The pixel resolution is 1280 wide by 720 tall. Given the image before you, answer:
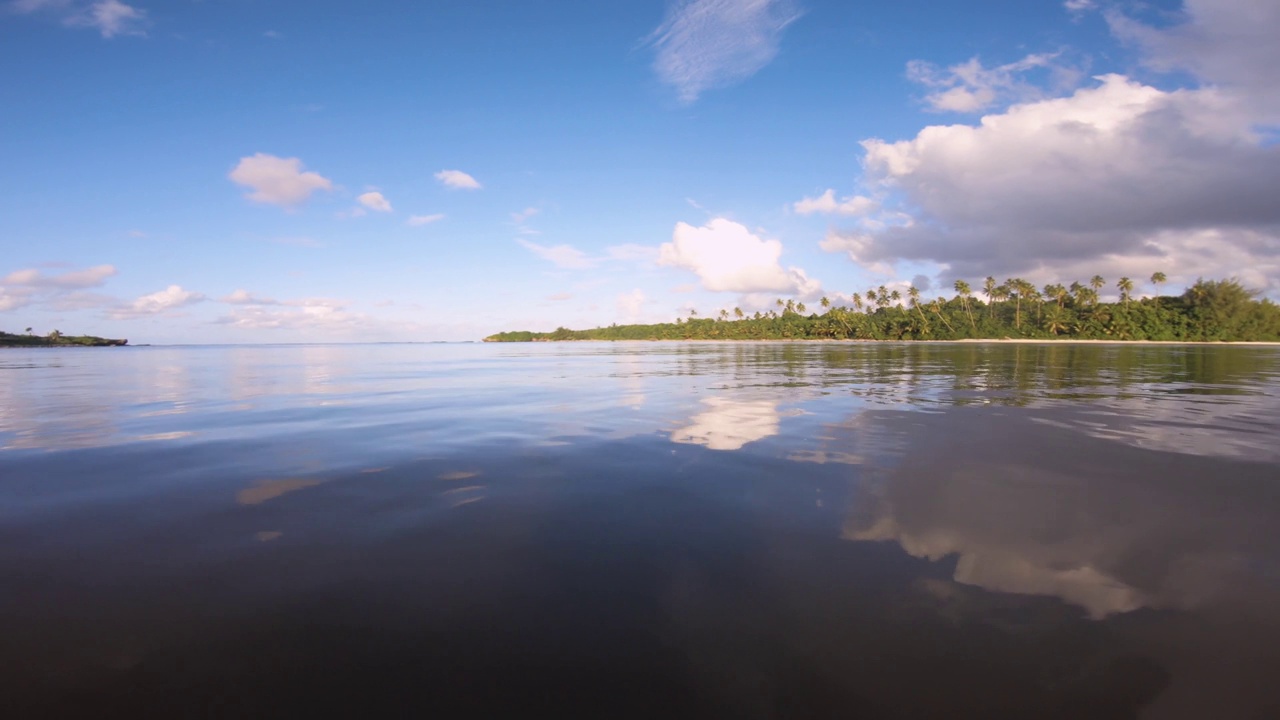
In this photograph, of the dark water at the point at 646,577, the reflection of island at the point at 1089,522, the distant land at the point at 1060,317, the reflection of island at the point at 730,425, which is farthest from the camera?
the distant land at the point at 1060,317

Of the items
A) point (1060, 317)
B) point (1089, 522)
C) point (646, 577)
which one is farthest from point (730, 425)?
point (1060, 317)

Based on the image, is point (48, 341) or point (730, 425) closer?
point (730, 425)

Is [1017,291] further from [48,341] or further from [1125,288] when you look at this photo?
[48,341]

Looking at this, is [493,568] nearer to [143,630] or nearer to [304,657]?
[304,657]

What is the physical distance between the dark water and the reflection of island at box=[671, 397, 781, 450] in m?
0.55

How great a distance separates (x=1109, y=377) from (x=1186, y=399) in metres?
12.3

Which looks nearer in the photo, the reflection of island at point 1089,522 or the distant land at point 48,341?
the reflection of island at point 1089,522

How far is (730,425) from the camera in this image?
14859 millimetres

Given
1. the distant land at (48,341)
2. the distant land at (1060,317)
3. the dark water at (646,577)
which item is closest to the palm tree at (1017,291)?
the distant land at (1060,317)

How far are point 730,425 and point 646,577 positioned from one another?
9.52 m

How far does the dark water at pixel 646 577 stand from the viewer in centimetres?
399

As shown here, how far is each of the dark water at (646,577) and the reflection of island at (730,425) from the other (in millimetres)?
547

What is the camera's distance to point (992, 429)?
46.5 ft

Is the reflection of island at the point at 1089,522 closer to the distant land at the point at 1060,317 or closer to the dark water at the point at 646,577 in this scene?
the dark water at the point at 646,577
